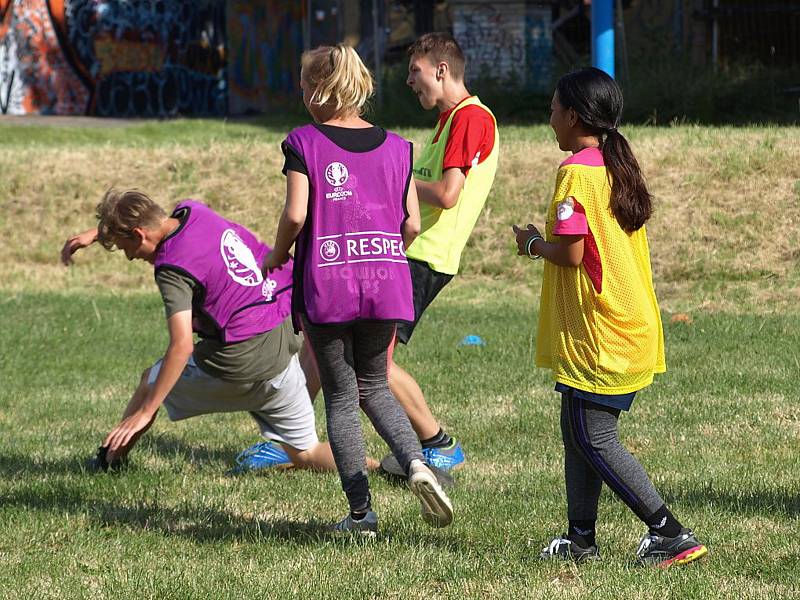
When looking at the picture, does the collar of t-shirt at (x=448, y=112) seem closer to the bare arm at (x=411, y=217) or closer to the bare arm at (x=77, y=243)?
the bare arm at (x=411, y=217)

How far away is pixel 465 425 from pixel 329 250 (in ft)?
9.26

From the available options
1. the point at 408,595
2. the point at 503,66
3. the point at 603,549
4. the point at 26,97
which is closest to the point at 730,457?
the point at 603,549

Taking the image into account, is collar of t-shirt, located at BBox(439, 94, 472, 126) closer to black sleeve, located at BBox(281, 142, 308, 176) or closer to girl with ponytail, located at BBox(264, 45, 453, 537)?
girl with ponytail, located at BBox(264, 45, 453, 537)

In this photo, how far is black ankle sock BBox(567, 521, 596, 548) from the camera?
14.6 ft

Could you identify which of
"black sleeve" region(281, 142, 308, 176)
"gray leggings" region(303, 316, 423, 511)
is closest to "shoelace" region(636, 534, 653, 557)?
"gray leggings" region(303, 316, 423, 511)

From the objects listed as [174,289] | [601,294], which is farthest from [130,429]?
[601,294]

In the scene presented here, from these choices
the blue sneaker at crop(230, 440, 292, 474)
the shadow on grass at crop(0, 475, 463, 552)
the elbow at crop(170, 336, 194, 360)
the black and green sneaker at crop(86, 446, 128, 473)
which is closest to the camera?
the shadow on grass at crop(0, 475, 463, 552)

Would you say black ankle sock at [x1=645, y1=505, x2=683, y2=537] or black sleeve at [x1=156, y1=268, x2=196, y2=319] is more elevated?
black sleeve at [x1=156, y1=268, x2=196, y2=319]

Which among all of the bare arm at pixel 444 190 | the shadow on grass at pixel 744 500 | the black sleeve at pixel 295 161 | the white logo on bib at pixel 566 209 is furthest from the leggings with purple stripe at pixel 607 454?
the bare arm at pixel 444 190

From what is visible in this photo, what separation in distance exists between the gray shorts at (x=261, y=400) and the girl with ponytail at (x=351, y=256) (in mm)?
1149

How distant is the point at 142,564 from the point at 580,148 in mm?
2164

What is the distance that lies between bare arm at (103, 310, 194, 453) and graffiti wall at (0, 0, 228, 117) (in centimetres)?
2392

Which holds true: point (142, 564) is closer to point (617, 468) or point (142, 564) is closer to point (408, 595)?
point (408, 595)

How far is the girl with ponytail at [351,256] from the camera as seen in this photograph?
453cm
